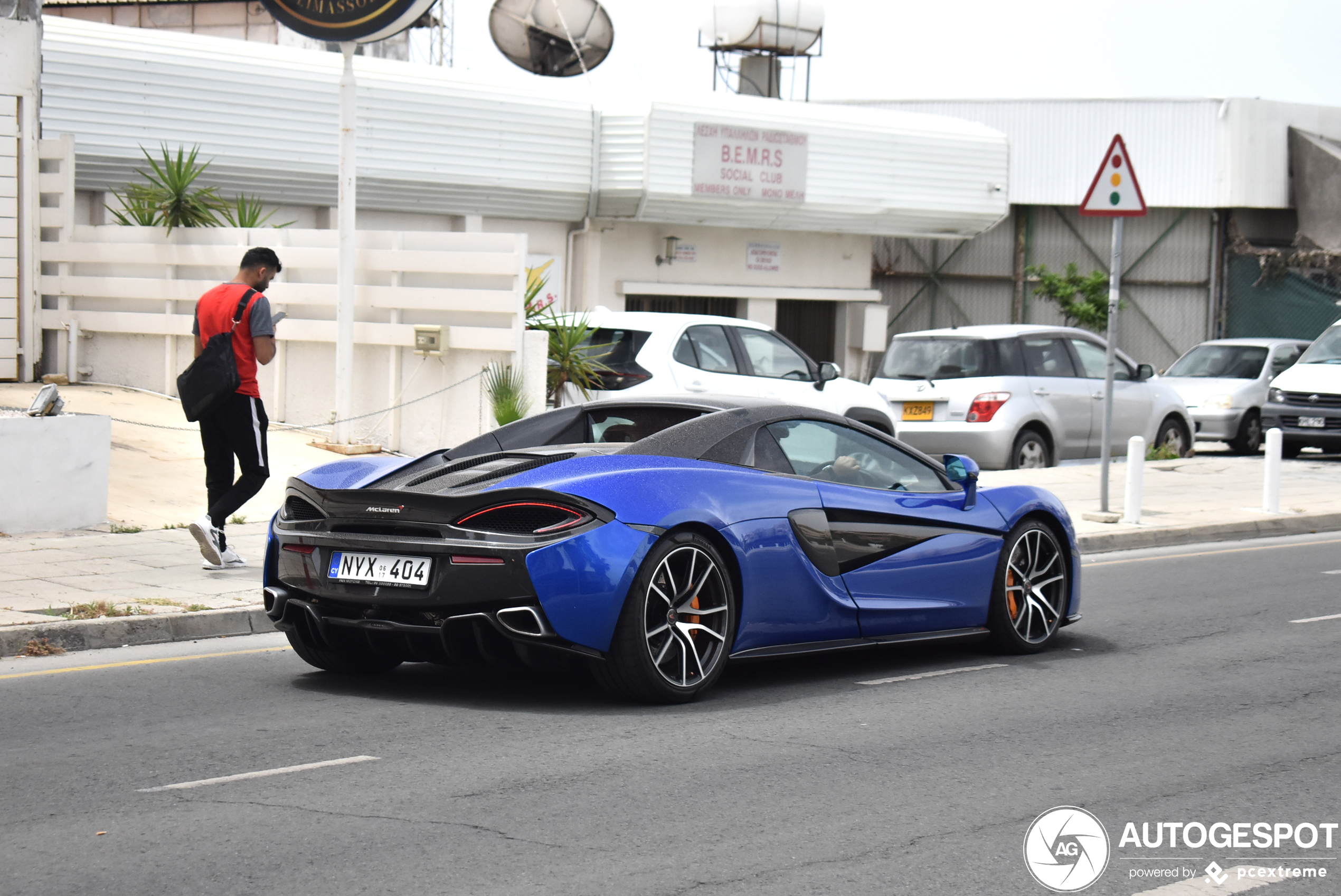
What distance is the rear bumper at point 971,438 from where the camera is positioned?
16.9 m

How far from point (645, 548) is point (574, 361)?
8984mm

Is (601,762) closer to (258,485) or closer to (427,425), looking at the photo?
(258,485)

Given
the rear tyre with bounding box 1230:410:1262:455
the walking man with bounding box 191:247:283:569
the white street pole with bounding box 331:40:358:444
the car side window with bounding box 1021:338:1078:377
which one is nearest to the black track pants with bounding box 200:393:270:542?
the walking man with bounding box 191:247:283:569

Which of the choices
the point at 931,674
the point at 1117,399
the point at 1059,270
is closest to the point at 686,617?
the point at 931,674

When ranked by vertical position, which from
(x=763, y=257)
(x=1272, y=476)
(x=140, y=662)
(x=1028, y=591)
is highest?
(x=763, y=257)

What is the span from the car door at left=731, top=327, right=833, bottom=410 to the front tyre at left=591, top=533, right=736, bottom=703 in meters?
8.96

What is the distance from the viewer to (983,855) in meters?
4.74

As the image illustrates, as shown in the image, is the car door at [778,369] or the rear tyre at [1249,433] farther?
the rear tyre at [1249,433]

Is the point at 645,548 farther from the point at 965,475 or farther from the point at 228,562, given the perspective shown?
the point at 228,562

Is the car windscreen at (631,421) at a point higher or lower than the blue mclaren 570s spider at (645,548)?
higher

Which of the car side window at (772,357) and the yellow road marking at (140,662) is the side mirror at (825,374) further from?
the yellow road marking at (140,662)

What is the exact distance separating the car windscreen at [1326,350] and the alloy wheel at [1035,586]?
15567 mm

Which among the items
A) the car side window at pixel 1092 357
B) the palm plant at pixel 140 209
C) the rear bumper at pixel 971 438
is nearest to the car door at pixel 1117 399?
the car side window at pixel 1092 357

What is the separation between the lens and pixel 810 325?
1152 inches
